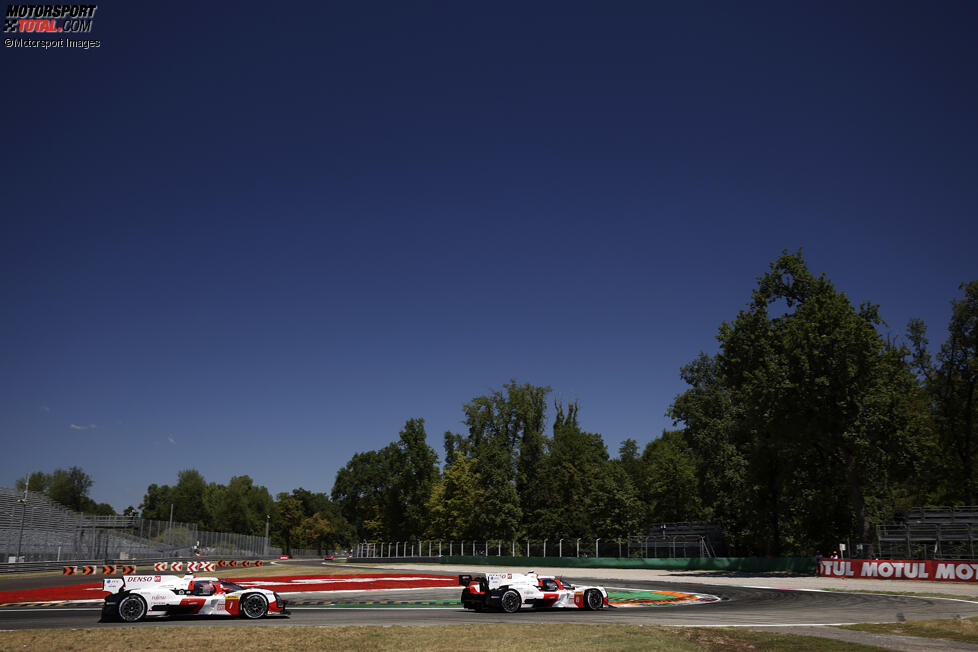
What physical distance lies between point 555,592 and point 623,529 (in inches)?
2332

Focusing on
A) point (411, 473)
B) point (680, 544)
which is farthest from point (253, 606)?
point (411, 473)

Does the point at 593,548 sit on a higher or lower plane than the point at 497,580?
lower

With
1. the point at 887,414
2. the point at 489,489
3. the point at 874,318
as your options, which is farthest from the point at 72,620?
the point at 489,489

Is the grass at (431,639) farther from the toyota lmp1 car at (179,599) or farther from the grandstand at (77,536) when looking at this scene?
the grandstand at (77,536)

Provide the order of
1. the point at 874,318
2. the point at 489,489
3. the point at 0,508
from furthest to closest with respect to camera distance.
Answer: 1. the point at 489,489
2. the point at 0,508
3. the point at 874,318

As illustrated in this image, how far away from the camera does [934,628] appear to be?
16656 mm

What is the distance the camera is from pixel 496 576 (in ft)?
69.0

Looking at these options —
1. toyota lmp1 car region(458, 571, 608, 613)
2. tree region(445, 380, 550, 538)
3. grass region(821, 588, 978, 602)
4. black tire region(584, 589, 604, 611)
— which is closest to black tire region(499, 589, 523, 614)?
toyota lmp1 car region(458, 571, 608, 613)


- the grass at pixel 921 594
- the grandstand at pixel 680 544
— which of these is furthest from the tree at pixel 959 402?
the grass at pixel 921 594

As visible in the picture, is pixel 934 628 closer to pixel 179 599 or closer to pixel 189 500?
pixel 179 599

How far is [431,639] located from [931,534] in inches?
1774

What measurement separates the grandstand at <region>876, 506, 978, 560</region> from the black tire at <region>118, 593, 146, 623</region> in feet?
149

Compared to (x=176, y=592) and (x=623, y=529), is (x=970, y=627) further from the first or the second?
(x=623, y=529)

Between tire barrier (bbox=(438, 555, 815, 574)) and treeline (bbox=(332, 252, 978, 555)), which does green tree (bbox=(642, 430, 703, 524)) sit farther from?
tire barrier (bbox=(438, 555, 815, 574))
